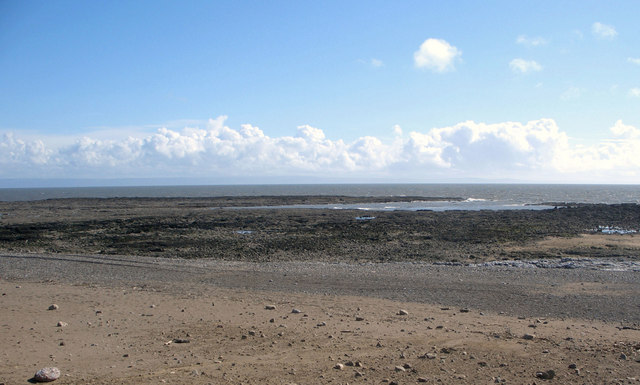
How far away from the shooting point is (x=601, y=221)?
37906 millimetres

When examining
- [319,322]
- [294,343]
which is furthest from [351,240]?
[294,343]

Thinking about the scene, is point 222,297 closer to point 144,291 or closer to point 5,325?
point 144,291

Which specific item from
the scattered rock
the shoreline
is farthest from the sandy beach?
the shoreline

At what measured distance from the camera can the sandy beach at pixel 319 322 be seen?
638 cm

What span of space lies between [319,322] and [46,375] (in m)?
4.50

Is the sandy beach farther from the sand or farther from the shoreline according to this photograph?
the shoreline

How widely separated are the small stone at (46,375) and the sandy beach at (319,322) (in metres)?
0.10

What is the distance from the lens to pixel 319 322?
8680 millimetres

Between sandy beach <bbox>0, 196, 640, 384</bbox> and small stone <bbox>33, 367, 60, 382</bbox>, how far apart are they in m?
0.10

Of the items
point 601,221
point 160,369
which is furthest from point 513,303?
Answer: point 601,221

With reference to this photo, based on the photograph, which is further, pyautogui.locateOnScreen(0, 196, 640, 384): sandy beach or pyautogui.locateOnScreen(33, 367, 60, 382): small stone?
pyautogui.locateOnScreen(0, 196, 640, 384): sandy beach

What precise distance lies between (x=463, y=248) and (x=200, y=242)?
14.6 meters

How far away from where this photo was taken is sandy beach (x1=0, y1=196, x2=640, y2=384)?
20.9 ft

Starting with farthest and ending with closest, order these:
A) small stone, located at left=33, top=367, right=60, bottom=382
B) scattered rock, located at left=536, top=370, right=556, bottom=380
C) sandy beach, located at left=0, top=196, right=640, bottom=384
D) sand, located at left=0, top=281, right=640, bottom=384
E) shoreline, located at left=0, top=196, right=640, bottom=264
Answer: shoreline, located at left=0, top=196, right=640, bottom=264, sandy beach, located at left=0, top=196, right=640, bottom=384, sand, located at left=0, top=281, right=640, bottom=384, scattered rock, located at left=536, top=370, right=556, bottom=380, small stone, located at left=33, top=367, right=60, bottom=382
